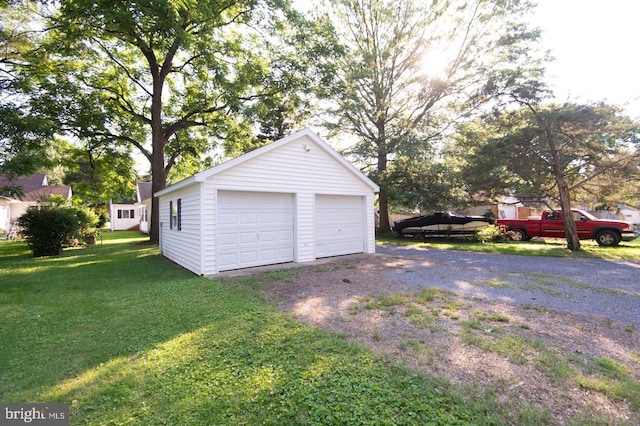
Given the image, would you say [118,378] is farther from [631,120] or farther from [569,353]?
[631,120]

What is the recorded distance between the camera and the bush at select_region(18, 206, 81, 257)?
11773 millimetres

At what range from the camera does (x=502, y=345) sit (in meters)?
3.44

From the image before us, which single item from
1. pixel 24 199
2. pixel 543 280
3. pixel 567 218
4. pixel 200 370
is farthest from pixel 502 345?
pixel 24 199

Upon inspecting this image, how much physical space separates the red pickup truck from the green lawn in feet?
48.8

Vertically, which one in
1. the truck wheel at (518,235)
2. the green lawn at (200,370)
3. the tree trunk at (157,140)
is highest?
the tree trunk at (157,140)

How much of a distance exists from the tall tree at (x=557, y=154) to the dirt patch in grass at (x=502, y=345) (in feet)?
28.5

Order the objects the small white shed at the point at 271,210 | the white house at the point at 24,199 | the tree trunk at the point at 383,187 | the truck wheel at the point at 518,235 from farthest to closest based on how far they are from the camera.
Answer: the white house at the point at 24,199
the tree trunk at the point at 383,187
the truck wheel at the point at 518,235
the small white shed at the point at 271,210

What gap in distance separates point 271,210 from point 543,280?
6.98 metres

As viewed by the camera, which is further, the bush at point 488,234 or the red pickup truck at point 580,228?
the bush at point 488,234

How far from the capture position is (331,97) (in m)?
16.4

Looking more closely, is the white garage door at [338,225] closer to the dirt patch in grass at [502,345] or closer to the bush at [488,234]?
the dirt patch in grass at [502,345]

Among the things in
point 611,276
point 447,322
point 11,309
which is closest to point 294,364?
point 447,322

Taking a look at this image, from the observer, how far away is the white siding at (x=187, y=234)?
783cm

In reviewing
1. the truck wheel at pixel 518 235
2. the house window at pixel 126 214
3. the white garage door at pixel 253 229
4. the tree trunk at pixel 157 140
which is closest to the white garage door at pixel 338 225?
the white garage door at pixel 253 229
